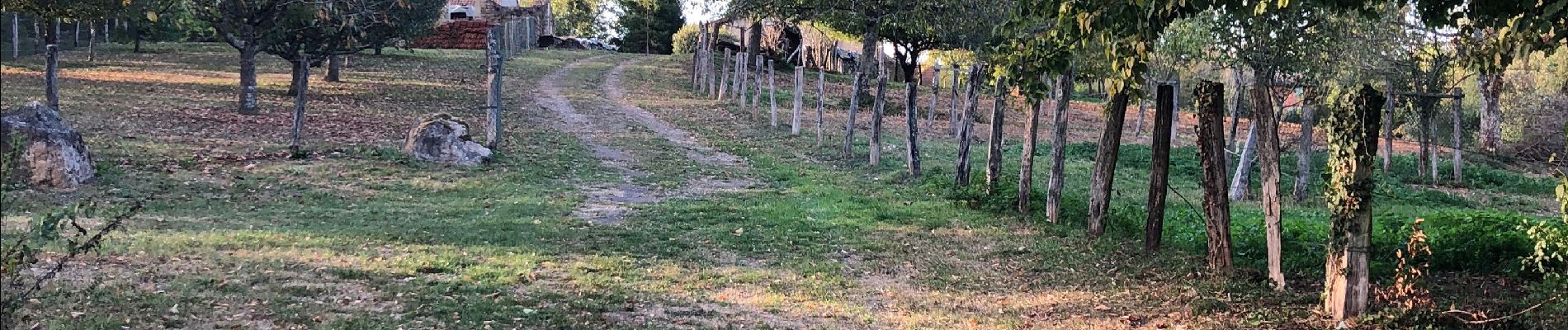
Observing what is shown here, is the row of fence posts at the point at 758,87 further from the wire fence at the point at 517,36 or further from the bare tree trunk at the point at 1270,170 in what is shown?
the wire fence at the point at 517,36

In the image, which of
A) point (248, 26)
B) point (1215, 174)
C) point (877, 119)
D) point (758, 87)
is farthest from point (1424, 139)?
point (248, 26)

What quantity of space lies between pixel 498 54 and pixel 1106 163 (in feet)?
33.0

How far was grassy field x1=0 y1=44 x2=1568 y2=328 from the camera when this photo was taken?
6684mm

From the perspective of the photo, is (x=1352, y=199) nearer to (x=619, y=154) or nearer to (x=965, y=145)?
(x=965, y=145)

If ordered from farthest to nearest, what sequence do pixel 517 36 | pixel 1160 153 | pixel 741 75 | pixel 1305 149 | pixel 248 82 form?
pixel 517 36 → pixel 741 75 → pixel 248 82 → pixel 1305 149 → pixel 1160 153

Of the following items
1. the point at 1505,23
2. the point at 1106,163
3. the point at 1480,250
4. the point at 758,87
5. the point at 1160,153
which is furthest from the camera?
the point at 758,87

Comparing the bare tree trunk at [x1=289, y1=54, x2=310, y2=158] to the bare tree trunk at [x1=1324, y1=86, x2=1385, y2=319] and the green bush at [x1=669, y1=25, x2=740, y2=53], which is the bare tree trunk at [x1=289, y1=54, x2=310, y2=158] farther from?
the green bush at [x1=669, y1=25, x2=740, y2=53]

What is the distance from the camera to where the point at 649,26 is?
5731 cm

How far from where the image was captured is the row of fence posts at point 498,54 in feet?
52.7

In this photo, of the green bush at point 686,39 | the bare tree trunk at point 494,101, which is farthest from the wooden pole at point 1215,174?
the green bush at point 686,39

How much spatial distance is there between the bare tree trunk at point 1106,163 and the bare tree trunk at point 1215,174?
118 centimetres

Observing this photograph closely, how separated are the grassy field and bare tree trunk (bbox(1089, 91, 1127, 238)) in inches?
7.3

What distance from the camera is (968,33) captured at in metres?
25.7

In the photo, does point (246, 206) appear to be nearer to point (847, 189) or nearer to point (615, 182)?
point (615, 182)
